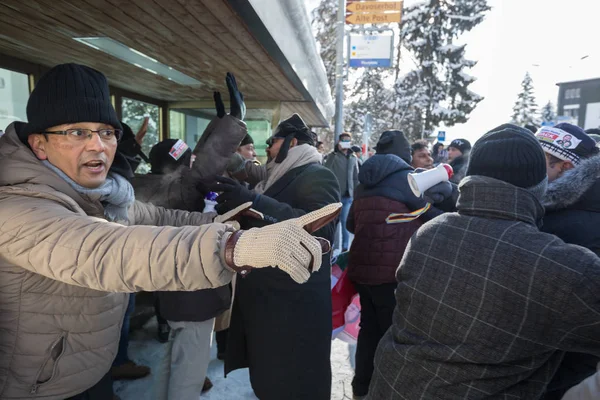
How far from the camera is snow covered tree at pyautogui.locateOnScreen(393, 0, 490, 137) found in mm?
20359

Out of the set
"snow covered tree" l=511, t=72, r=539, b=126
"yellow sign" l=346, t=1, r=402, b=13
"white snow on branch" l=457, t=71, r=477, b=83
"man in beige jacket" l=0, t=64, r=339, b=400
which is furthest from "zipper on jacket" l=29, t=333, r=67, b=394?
"snow covered tree" l=511, t=72, r=539, b=126

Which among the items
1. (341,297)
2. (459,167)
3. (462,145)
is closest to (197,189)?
(341,297)

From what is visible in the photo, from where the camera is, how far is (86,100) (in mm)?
1298

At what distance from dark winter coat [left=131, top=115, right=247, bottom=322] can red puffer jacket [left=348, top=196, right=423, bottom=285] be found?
102 cm

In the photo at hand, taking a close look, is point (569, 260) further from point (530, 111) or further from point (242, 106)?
point (530, 111)

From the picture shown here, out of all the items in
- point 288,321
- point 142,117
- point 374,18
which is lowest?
point 288,321

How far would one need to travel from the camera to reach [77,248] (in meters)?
0.99

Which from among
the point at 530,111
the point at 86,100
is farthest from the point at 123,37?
the point at 530,111

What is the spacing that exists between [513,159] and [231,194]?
144 centimetres

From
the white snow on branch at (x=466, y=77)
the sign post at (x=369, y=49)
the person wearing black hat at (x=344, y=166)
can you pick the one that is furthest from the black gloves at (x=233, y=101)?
the white snow on branch at (x=466, y=77)

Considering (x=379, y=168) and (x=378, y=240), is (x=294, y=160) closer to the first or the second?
(x=379, y=168)

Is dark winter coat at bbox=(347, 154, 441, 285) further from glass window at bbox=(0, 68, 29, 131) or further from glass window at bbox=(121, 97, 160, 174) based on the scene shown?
glass window at bbox=(121, 97, 160, 174)

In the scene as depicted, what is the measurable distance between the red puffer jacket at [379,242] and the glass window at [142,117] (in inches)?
190

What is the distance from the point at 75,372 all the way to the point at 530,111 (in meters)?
45.3
